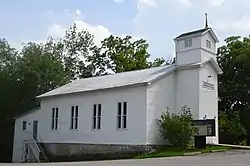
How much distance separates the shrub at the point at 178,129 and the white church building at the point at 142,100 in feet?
3.44

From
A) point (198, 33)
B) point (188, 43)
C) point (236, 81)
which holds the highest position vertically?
point (198, 33)

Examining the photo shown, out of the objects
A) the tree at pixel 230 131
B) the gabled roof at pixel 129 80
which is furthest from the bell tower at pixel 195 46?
the tree at pixel 230 131

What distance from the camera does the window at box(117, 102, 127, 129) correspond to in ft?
98.1

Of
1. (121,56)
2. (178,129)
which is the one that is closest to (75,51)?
(121,56)

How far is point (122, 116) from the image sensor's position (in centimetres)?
3009

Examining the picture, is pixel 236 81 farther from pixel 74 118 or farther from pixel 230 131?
pixel 74 118

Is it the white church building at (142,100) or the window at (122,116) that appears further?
the window at (122,116)

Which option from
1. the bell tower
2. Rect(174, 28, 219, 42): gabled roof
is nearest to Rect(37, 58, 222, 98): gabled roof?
the bell tower

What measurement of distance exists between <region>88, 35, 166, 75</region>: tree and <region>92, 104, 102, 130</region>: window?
22488 millimetres

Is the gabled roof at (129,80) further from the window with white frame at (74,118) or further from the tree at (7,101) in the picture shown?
the tree at (7,101)

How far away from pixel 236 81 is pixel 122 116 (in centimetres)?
1805

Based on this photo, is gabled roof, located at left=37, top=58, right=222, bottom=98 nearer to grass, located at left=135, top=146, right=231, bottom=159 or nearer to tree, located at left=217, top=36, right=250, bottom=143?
grass, located at left=135, top=146, right=231, bottom=159

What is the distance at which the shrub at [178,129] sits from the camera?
89.0ft

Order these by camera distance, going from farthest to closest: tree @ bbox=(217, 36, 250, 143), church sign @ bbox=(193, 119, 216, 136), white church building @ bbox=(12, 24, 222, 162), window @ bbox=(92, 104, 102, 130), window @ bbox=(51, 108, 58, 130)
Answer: tree @ bbox=(217, 36, 250, 143) → window @ bbox=(51, 108, 58, 130) → window @ bbox=(92, 104, 102, 130) → white church building @ bbox=(12, 24, 222, 162) → church sign @ bbox=(193, 119, 216, 136)
